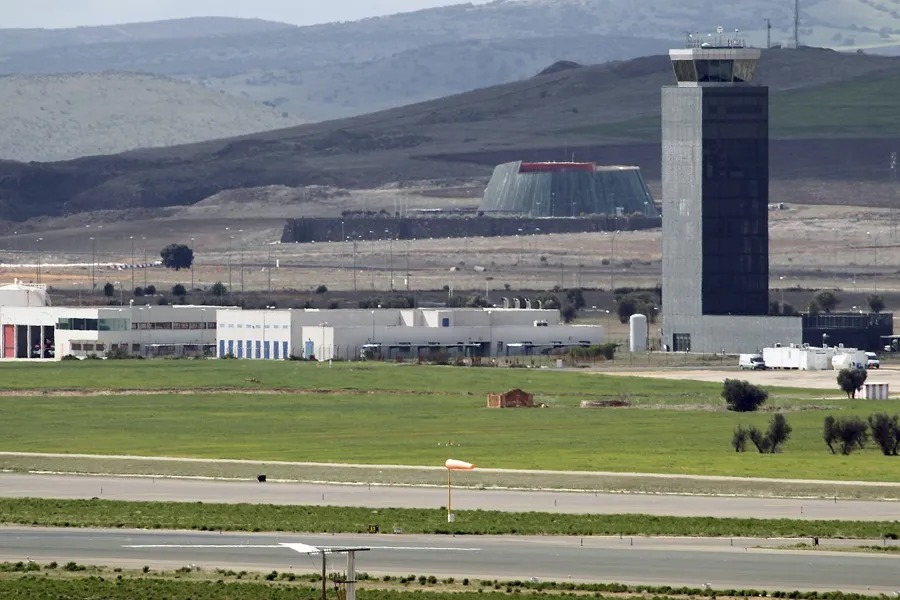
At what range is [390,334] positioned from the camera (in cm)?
15950

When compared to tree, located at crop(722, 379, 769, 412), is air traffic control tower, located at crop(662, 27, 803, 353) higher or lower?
higher

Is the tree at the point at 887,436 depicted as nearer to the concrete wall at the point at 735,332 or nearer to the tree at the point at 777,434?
the tree at the point at 777,434

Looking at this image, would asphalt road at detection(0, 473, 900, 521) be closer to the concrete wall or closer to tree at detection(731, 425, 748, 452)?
tree at detection(731, 425, 748, 452)

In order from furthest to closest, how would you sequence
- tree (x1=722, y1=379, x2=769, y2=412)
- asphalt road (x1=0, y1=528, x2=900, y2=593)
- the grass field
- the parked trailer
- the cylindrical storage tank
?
1. the cylindrical storage tank
2. the parked trailer
3. tree (x1=722, y1=379, x2=769, y2=412)
4. the grass field
5. asphalt road (x1=0, y1=528, x2=900, y2=593)

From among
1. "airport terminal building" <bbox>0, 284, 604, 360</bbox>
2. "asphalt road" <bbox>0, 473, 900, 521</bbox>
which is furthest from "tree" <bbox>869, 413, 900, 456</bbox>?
"airport terminal building" <bbox>0, 284, 604, 360</bbox>

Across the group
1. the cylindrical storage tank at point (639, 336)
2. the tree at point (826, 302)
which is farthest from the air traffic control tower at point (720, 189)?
the tree at point (826, 302)

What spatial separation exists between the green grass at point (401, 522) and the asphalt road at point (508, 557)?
44.5 inches

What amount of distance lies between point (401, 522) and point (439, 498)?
8.25 metres

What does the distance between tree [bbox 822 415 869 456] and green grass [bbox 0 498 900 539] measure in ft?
84.2

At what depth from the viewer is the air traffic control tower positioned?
16150 cm

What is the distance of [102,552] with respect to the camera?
56594mm

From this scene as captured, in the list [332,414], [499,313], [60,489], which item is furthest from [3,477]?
[499,313]

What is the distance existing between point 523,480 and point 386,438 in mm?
19711

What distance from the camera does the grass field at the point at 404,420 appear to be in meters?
83.8
